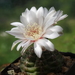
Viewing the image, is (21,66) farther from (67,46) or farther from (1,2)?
(1,2)

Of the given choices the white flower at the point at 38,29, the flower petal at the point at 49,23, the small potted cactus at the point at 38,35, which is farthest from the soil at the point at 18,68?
the flower petal at the point at 49,23

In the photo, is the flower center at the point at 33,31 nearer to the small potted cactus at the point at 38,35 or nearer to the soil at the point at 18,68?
the small potted cactus at the point at 38,35

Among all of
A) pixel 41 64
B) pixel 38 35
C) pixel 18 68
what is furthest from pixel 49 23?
pixel 18 68

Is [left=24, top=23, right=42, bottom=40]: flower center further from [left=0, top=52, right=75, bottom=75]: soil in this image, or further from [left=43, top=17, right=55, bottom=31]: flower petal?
[left=0, top=52, right=75, bottom=75]: soil

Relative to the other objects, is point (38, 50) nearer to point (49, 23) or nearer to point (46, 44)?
point (46, 44)

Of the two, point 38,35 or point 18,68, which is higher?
point 38,35

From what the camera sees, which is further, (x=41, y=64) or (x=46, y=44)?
(x=41, y=64)

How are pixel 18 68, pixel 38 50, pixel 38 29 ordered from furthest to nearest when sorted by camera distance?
pixel 18 68 → pixel 38 29 → pixel 38 50
